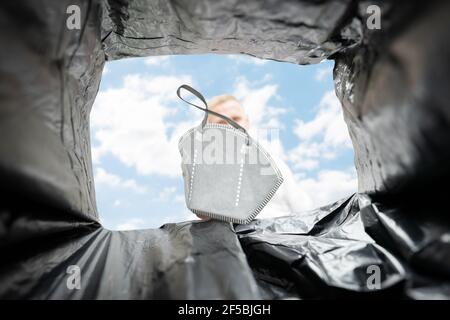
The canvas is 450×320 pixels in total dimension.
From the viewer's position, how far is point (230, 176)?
0.94m

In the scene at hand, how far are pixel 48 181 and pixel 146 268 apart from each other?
1.01 feet

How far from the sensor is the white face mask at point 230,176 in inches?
37.2

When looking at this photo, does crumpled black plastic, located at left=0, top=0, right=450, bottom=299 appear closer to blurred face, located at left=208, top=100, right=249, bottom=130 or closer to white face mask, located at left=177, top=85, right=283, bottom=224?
white face mask, located at left=177, top=85, right=283, bottom=224

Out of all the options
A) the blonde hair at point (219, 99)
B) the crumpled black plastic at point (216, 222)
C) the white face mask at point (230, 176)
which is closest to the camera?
the crumpled black plastic at point (216, 222)

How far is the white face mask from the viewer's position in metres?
0.94

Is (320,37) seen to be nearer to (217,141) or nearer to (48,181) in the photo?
(217,141)

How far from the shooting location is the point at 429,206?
0.66 m

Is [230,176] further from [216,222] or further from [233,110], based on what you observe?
[233,110]

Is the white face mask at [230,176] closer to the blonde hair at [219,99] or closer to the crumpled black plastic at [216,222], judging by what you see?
the crumpled black plastic at [216,222]

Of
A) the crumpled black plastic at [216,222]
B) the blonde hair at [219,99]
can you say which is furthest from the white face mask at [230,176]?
the blonde hair at [219,99]

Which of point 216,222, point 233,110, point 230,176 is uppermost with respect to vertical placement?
point 233,110

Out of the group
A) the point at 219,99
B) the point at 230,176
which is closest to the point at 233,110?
the point at 219,99

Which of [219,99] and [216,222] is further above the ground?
[219,99]
